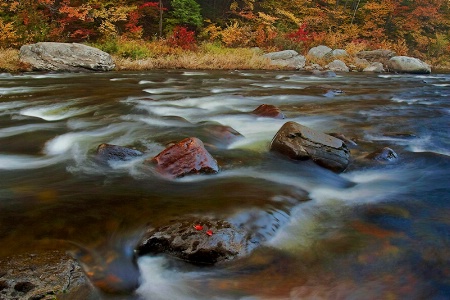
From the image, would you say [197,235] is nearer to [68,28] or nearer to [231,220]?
[231,220]

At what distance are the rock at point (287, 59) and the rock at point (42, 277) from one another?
1834 centimetres

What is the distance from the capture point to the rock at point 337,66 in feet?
65.4

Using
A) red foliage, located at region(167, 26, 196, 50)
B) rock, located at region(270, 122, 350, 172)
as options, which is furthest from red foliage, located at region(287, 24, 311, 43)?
rock, located at region(270, 122, 350, 172)

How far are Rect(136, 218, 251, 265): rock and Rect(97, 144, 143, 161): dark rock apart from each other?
183 cm

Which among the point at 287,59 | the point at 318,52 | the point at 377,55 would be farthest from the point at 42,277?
the point at 377,55

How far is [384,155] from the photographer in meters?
4.66

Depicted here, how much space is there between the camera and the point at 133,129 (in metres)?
5.91

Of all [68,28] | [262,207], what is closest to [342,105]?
[262,207]

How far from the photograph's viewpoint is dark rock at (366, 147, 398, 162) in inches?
181

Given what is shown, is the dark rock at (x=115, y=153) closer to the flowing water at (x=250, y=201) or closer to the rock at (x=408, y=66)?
the flowing water at (x=250, y=201)

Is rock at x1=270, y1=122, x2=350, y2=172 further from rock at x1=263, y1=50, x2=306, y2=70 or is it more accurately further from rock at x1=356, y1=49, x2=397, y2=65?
rock at x1=356, y1=49, x2=397, y2=65

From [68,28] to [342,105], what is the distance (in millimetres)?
15243

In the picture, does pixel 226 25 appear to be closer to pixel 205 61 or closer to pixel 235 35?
pixel 235 35

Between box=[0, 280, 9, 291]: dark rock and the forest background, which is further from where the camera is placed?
the forest background
